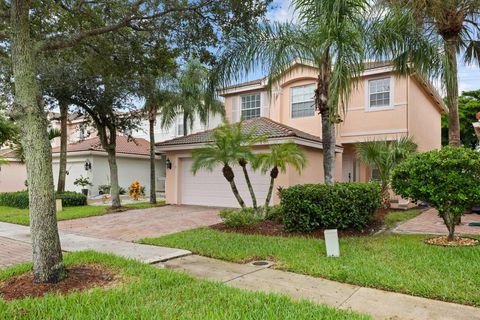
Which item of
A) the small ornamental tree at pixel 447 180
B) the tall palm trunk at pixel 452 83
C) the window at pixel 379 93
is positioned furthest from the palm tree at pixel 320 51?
the window at pixel 379 93

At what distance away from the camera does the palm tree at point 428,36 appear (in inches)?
378

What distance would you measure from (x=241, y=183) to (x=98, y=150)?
12257 millimetres

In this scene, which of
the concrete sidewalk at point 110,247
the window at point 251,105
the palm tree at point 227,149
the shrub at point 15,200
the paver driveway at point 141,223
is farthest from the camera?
the window at point 251,105

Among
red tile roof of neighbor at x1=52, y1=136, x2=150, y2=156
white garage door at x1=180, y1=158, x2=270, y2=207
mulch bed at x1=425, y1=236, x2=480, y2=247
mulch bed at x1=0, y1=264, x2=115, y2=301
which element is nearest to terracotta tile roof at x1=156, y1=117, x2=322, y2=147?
white garage door at x1=180, y1=158, x2=270, y2=207

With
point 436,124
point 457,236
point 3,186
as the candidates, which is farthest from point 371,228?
point 3,186

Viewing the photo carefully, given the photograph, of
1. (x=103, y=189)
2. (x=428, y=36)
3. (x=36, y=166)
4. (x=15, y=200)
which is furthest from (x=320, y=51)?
(x=103, y=189)

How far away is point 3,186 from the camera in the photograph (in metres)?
27.3

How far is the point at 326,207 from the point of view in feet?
30.0

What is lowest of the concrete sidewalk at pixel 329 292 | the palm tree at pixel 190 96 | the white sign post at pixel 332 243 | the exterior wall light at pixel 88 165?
the concrete sidewalk at pixel 329 292

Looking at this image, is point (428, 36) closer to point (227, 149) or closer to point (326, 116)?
point (326, 116)

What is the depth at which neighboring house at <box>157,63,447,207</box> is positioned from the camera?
15406 mm

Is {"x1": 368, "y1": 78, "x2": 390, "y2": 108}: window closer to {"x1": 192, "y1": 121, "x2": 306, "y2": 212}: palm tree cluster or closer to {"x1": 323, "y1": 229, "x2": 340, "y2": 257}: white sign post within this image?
{"x1": 192, "y1": 121, "x2": 306, "y2": 212}: palm tree cluster

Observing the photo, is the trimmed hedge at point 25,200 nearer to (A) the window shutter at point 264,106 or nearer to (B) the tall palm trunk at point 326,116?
(A) the window shutter at point 264,106

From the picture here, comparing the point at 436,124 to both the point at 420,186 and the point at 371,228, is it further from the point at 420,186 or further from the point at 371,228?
the point at 420,186
